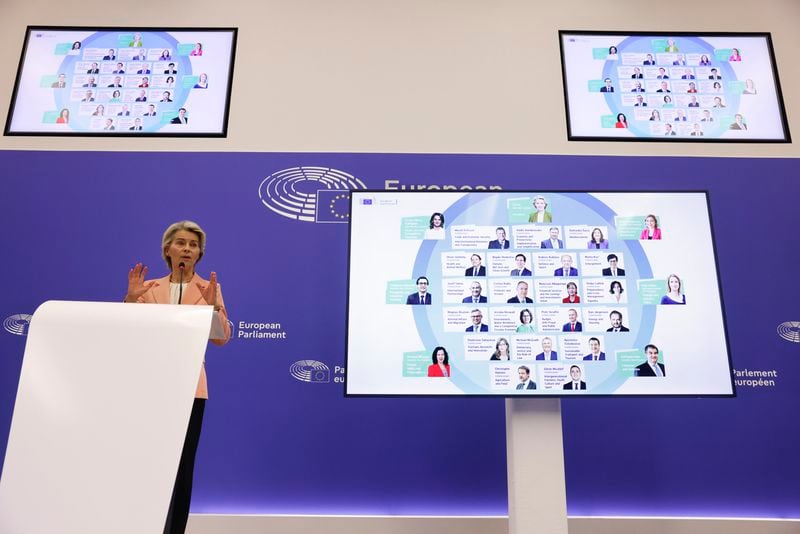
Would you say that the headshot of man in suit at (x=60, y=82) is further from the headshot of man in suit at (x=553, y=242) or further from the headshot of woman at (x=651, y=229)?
the headshot of woman at (x=651, y=229)

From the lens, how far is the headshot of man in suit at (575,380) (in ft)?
7.55

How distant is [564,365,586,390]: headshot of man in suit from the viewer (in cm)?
230

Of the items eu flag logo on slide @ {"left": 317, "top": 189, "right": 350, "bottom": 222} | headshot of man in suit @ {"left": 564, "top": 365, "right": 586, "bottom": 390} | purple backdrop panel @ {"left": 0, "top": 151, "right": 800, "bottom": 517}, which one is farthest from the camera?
eu flag logo on slide @ {"left": 317, "top": 189, "right": 350, "bottom": 222}

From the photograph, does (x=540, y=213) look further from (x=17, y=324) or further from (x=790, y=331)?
(x=17, y=324)

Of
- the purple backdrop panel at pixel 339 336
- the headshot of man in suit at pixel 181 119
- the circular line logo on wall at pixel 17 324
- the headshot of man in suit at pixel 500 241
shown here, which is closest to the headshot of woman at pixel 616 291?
the headshot of man in suit at pixel 500 241

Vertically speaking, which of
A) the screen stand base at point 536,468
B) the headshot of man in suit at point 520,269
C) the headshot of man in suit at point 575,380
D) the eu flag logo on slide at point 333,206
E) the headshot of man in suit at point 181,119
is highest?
the headshot of man in suit at point 181,119

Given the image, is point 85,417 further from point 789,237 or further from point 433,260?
point 789,237

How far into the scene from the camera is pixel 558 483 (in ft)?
7.28

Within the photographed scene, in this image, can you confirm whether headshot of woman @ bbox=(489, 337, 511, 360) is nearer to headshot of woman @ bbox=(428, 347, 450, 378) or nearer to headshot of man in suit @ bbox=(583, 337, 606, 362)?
headshot of woman @ bbox=(428, 347, 450, 378)

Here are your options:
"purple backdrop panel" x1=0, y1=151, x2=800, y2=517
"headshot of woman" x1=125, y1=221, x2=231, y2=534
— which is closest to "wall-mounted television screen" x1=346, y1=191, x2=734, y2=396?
"headshot of woman" x1=125, y1=221, x2=231, y2=534

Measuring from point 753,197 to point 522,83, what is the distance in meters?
1.57

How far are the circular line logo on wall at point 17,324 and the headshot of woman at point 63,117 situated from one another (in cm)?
125

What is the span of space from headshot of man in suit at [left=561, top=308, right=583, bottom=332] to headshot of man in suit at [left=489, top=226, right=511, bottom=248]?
39 cm

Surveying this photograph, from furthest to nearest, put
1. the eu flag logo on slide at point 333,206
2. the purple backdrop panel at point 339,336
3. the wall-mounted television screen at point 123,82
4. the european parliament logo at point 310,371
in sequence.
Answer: the wall-mounted television screen at point 123,82 < the eu flag logo on slide at point 333,206 < the european parliament logo at point 310,371 < the purple backdrop panel at point 339,336
